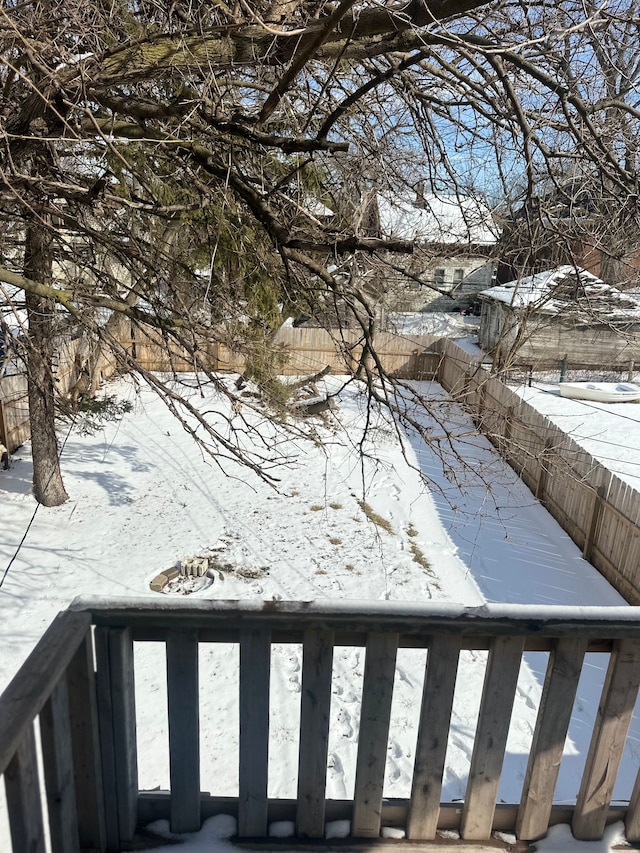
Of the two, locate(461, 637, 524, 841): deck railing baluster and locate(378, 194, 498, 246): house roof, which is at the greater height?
locate(378, 194, 498, 246): house roof

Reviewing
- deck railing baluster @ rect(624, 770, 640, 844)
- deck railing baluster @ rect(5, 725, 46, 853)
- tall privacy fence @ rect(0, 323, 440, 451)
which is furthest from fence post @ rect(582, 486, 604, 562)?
deck railing baluster @ rect(5, 725, 46, 853)

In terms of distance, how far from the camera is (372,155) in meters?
4.49

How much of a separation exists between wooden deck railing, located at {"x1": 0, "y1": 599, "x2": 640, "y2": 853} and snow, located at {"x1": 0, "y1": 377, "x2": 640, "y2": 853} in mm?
133

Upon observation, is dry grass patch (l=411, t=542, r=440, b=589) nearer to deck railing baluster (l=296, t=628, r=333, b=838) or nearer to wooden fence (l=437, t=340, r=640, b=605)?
wooden fence (l=437, t=340, r=640, b=605)

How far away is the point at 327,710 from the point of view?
1.66 metres

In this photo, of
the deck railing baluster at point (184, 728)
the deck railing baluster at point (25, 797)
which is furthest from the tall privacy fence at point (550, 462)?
the deck railing baluster at point (25, 797)

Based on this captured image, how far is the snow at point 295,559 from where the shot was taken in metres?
4.14

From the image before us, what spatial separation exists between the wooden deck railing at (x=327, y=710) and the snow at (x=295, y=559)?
0.44ft

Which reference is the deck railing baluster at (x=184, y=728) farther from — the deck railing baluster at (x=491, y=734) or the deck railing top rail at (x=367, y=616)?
the deck railing baluster at (x=491, y=734)

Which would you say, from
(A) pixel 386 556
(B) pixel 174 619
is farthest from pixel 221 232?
(A) pixel 386 556

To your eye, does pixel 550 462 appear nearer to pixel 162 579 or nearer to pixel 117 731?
pixel 117 731

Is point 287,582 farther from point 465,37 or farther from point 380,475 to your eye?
point 465,37

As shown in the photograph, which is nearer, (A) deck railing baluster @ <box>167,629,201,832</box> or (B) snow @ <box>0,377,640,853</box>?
(A) deck railing baluster @ <box>167,629,201,832</box>

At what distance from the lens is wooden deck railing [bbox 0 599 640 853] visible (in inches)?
60.9
